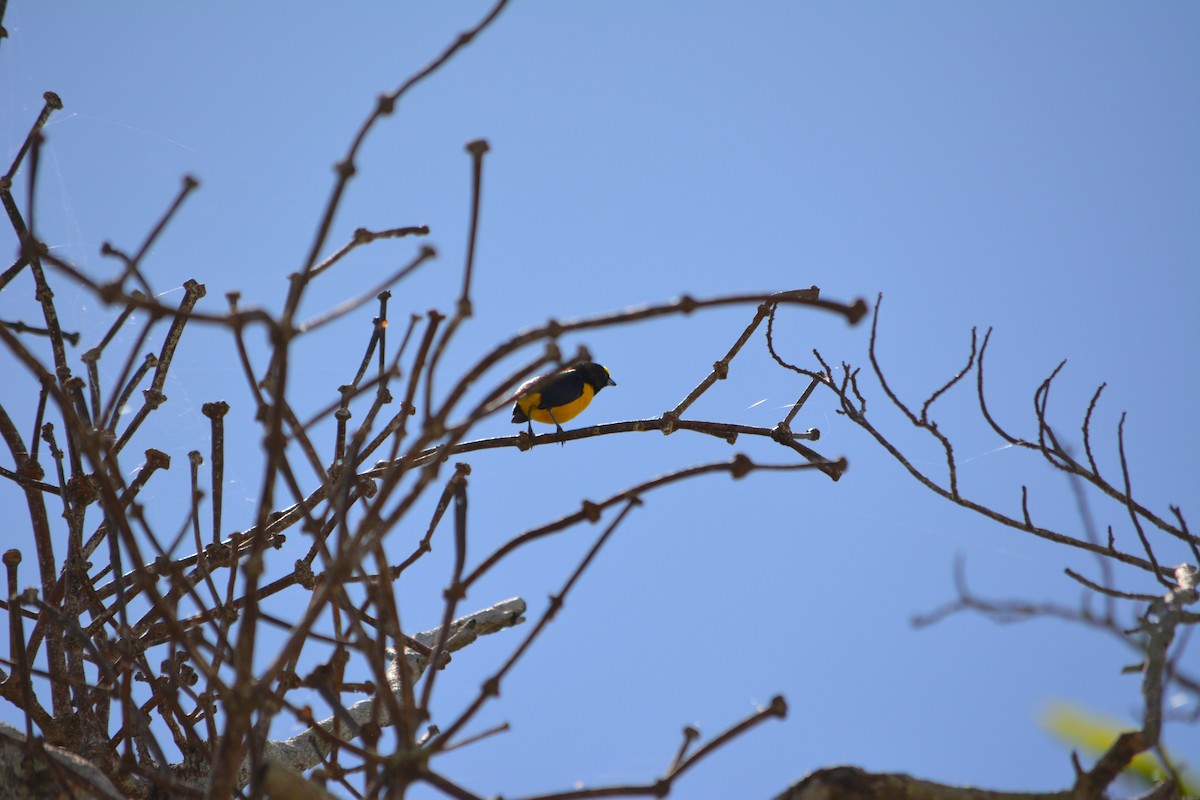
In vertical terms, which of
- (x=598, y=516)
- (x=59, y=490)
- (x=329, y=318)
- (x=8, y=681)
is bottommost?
(x=598, y=516)

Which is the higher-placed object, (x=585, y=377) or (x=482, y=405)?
(x=585, y=377)

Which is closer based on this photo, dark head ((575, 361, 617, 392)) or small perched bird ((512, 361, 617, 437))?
small perched bird ((512, 361, 617, 437))

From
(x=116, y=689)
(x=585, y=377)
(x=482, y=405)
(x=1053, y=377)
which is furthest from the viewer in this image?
(x=585, y=377)

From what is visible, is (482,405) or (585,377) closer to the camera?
(482,405)

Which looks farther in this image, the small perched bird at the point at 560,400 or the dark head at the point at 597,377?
the dark head at the point at 597,377

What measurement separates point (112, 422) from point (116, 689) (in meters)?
0.66

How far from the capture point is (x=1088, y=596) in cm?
215

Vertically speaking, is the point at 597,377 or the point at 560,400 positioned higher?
the point at 597,377

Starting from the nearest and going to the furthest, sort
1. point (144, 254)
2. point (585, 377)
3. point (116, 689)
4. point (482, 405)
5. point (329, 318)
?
point (329, 318) < point (482, 405) < point (116, 689) < point (144, 254) < point (585, 377)

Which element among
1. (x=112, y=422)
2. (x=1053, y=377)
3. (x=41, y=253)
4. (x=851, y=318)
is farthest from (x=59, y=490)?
(x=1053, y=377)

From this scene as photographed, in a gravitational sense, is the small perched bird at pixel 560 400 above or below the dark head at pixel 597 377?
below

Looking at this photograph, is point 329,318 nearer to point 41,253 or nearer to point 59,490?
point 41,253

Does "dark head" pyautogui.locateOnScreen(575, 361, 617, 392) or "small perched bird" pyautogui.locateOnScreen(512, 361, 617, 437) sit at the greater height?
"dark head" pyautogui.locateOnScreen(575, 361, 617, 392)

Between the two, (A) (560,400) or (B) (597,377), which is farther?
(B) (597,377)
